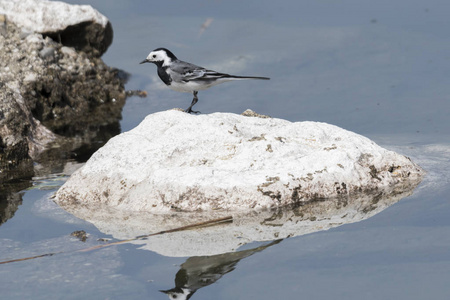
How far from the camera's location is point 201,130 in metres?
6.88

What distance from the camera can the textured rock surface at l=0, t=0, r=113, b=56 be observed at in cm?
1095

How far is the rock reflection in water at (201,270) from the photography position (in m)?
4.95

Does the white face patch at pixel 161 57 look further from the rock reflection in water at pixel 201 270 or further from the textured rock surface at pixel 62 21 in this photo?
the rock reflection in water at pixel 201 270

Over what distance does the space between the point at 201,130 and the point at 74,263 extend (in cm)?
192

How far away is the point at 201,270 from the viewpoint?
206 inches

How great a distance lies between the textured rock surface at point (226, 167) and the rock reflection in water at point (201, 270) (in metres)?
0.74

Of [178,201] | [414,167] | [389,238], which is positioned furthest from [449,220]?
[178,201]

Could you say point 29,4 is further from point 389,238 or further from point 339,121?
point 389,238

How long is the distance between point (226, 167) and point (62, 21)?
18.5 feet

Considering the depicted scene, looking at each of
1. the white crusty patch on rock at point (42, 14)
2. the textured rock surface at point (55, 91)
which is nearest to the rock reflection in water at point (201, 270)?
the textured rock surface at point (55, 91)

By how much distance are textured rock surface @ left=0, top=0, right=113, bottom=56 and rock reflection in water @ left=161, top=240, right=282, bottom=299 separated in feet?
21.7

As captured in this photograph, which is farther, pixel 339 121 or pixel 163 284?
pixel 339 121

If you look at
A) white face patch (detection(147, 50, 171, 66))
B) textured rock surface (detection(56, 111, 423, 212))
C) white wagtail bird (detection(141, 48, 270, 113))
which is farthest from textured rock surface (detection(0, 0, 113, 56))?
textured rock surface (detection(56, 111, 423, 212))

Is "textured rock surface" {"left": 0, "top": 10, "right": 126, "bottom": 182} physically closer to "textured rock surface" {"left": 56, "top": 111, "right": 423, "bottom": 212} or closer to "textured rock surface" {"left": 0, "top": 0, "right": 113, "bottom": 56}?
"textured rock surface" {"left": 0, "top": 0, "right": 113, "bottom": 56}
